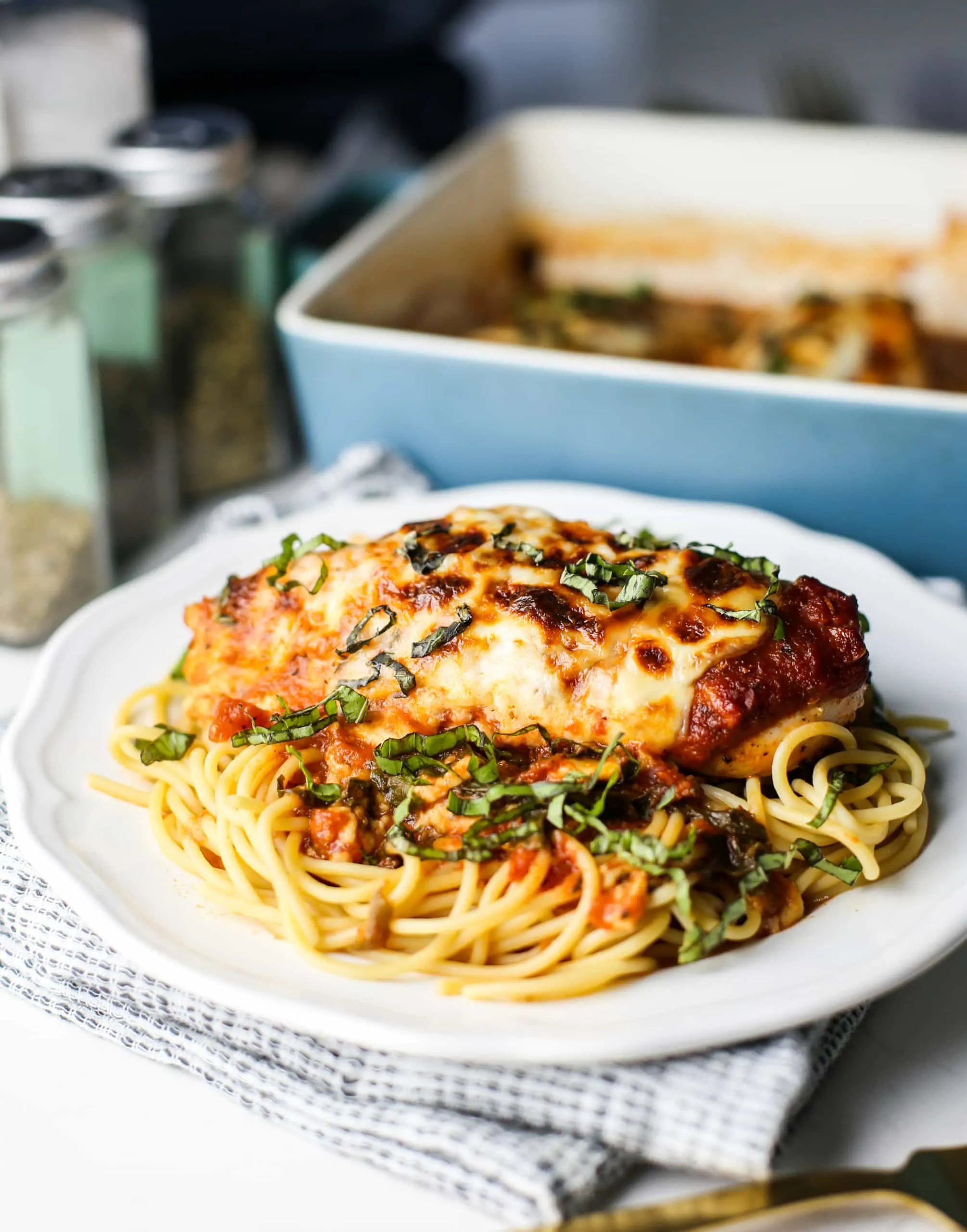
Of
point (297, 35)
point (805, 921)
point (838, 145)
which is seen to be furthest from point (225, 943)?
point (297, 35)

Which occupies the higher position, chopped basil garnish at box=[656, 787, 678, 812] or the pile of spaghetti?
chopped basil garnish at box=[656, 787, 678, 812]

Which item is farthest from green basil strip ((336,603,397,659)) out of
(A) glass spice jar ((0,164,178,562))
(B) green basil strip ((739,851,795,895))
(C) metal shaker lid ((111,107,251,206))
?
(C) metal shaker lid ((111,107,251,206))

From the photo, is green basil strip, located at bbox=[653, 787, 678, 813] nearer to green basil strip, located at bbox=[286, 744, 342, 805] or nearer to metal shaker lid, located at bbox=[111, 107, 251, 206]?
green basil strip, located at bbox=[286, 744, 342, 805]

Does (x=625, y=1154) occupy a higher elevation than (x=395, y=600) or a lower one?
lower

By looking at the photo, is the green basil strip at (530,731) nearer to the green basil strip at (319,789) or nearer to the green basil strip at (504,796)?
the green basil strip at (504,796)

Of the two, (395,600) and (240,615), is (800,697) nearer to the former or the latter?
(395,600)
